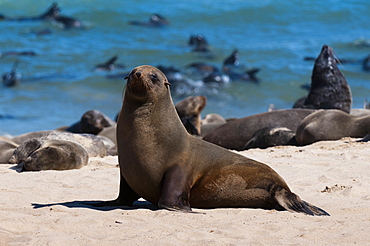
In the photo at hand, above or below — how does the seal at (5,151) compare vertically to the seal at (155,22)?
below

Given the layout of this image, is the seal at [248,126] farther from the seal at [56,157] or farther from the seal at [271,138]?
the seal at [56,157]

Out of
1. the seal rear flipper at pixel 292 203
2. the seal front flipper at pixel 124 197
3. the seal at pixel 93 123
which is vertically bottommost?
the seal at pixel 93 123

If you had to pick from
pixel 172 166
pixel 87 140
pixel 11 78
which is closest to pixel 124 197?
pixel 172 166

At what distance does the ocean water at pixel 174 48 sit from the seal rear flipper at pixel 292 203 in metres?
11.0

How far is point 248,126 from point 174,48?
1554cm

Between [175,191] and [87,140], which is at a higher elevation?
[175,191]

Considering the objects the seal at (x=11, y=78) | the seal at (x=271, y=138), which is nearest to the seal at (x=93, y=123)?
the seal at (x=271, y=138)

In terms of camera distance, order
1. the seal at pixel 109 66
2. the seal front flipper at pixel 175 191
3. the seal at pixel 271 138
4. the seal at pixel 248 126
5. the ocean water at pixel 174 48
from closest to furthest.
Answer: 1. the seal front flipper at pixel 175 191
2. the seal at pixel 271 138
3. the seal at pixel 248 126
4. the ocean water at pixel 174 48
5. the seal at pixel 109 66

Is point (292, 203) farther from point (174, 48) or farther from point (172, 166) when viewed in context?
point (174, 48)

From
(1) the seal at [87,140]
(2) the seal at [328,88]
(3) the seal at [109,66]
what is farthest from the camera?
(3) the seal at [109,66]

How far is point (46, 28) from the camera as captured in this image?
94.5 feet

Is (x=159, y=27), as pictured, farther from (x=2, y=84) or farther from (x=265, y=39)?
(x=2, y=84)

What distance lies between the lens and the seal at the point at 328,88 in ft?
41.9

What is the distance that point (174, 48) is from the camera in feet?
85.8
